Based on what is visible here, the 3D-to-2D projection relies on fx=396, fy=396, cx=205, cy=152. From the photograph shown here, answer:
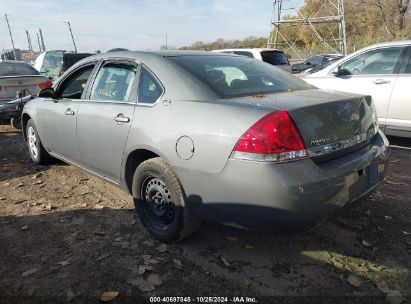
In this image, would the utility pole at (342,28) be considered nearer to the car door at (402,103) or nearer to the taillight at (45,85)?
the car door at (402,103)

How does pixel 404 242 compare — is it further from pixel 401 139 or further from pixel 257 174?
pixel 401 139

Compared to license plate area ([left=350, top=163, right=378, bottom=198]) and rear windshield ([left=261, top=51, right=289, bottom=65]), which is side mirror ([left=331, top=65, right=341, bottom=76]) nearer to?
license plate area ([left=350, top=163, right=378, bottom=198])

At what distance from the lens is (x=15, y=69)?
8844 mm

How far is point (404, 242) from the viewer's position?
3.29 metres

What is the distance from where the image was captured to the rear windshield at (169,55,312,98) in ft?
10.4

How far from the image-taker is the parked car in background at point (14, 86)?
25.1ft

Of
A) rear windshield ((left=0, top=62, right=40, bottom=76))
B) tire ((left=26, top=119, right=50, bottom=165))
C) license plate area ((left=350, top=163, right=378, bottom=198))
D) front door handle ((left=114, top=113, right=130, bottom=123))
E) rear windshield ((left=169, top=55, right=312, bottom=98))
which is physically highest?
rear windshield ((left=169, top=55, right=312, bottom=98))

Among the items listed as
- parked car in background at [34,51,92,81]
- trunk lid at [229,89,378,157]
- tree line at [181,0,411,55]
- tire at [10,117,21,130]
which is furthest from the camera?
tree line at [181,0,411,55]

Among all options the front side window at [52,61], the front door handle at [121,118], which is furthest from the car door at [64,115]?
the front side window at [52,61]

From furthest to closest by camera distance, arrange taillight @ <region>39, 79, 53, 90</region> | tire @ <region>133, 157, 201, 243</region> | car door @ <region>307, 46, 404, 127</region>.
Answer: taillight @ <region>39, 79, 53, 90</region> < car door @ <region>307, 46, 404, 127</region> < tire @ <region>133, 157, 201, 243</region>

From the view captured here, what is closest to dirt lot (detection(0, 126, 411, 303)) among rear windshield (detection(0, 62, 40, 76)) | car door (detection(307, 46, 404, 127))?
car door (detection(307, 46, 404, 127))

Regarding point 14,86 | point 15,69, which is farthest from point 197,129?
point 15,69

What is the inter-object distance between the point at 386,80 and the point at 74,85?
4.43 metres

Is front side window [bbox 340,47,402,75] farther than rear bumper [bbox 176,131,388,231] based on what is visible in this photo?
Yes
